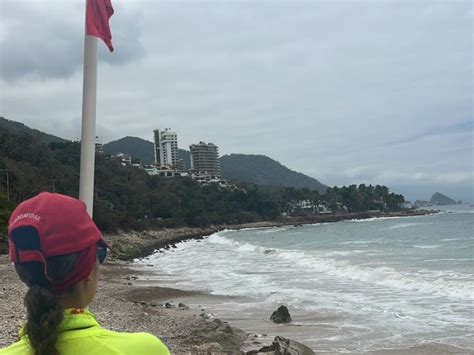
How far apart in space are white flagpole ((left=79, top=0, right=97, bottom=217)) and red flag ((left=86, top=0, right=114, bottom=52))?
7.4 inches

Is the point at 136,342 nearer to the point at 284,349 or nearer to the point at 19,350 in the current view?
the point at 19,350

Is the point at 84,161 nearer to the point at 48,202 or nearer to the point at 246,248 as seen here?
the point at 48,202

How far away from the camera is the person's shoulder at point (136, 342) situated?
124cm

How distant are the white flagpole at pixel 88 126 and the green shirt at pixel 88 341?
6.38ft

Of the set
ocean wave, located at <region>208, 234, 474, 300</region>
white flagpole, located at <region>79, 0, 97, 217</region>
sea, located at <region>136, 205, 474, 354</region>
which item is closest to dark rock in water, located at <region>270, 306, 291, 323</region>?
sea, located at <region>136, 205, 474, 354</region>

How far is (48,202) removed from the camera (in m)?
1.28

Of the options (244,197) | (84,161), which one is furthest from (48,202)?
(244,197)

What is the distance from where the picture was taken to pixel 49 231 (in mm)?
1247

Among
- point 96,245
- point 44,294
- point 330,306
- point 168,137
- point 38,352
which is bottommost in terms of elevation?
point 330,306

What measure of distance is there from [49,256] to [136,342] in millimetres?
296

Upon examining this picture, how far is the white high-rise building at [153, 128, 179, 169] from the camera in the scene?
17725 centimetres

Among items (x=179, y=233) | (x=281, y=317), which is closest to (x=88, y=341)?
(x=281, y=317)

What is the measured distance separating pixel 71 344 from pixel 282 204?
133977 mm

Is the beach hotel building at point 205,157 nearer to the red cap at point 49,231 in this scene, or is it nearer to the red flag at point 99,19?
the red flag at point 99,19
